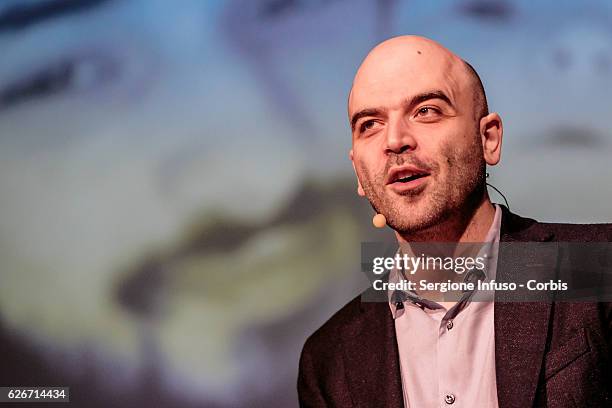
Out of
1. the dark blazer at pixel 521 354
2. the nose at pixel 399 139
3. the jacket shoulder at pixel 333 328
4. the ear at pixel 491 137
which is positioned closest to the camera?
the dark blazer at pixel 521 354

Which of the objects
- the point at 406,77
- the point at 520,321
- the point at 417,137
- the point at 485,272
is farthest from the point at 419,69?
the point at 520,321

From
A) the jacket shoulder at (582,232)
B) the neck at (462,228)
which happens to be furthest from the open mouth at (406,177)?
the jacket shoulder at (582,232)

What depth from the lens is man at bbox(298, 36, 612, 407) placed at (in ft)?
5.85

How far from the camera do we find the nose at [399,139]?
1886 mm


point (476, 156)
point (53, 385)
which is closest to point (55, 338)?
point (53, 385)

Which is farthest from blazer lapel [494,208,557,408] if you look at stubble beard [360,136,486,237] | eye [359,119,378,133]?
eye [359,119,378,133]

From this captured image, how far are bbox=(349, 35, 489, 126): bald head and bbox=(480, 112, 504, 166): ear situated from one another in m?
0.02

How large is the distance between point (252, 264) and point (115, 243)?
406 millimetres

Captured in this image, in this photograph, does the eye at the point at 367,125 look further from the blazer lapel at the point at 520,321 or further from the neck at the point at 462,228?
the blazer lapel at the point at 520,321

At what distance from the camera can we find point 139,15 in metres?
2.53

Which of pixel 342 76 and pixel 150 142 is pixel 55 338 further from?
pixel 342 76

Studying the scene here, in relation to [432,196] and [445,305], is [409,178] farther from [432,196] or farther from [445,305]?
[445,305]

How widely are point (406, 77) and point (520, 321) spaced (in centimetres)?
60

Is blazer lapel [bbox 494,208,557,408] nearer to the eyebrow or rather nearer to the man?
the man
